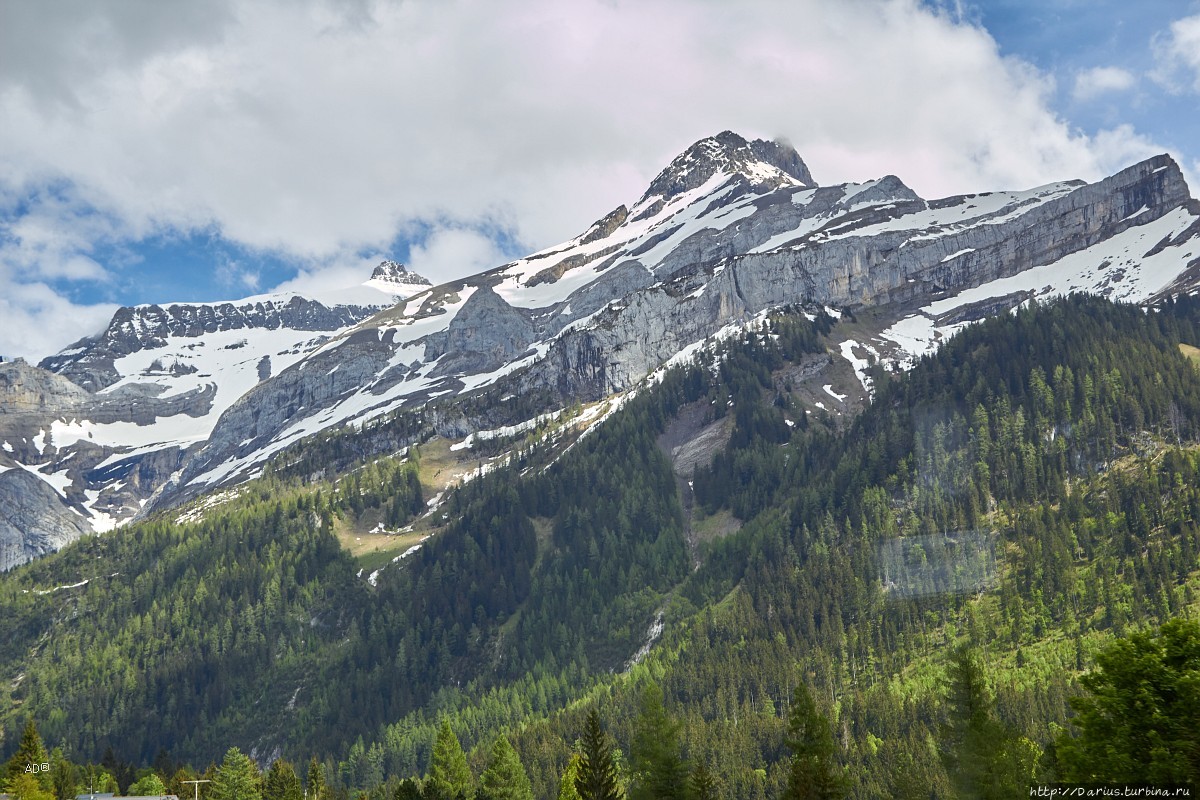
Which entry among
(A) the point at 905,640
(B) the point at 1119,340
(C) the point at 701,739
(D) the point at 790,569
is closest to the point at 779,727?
(C) the point at 701,739

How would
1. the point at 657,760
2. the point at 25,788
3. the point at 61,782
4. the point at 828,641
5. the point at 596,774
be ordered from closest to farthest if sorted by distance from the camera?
the point at 657,760 < the point at 596,774 < the point at 25,788 < the point at 61,782 < the point at 828,641

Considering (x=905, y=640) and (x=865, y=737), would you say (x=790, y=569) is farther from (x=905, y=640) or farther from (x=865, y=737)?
(x=865, y=737)

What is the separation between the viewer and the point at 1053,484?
532 ft

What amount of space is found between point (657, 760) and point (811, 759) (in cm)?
834

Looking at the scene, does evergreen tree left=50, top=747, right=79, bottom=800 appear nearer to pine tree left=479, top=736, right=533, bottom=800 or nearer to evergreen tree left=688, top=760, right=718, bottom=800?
pine tree left=479, top=736, right=533, bottom=800

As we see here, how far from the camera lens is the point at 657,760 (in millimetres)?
60625

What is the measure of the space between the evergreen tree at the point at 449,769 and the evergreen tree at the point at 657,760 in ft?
69.7

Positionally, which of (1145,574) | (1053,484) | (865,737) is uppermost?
(1053,484)

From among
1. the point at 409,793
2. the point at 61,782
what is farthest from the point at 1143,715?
the point at 61,782

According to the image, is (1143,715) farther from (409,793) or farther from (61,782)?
(61,782)

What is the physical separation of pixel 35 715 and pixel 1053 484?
173561 mm

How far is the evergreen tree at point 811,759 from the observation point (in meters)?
52.4

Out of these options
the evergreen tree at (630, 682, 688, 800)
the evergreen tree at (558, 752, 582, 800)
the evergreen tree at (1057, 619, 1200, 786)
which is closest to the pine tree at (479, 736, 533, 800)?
the evergreen tree at (558, 752, 582, 800)

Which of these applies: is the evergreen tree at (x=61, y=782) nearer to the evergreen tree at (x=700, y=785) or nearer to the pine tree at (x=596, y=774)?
the pine tree at (x=596, y=774)
